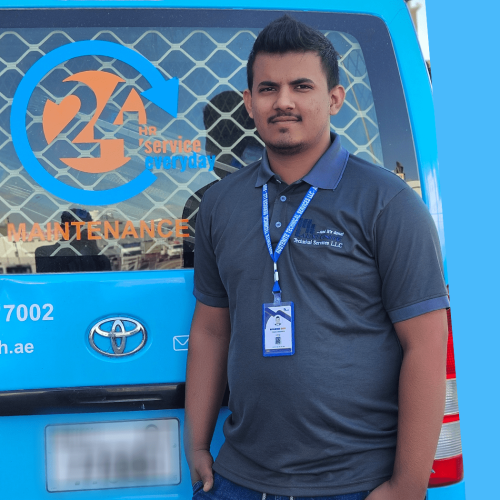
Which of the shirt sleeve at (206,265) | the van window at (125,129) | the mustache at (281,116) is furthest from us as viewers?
the van window at (125,129)

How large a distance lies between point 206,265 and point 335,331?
1.44 ft

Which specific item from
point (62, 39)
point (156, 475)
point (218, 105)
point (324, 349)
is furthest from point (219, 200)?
point (156, 475)

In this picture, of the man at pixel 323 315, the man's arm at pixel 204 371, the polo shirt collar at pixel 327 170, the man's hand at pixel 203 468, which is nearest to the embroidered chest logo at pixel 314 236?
the man at pixel 323 315

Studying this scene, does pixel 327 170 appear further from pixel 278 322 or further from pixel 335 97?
pixel 278 322

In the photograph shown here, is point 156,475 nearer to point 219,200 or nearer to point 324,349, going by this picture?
point 324,349

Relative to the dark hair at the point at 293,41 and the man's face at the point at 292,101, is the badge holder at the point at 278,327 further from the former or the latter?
the dark hair at the point at 293,41

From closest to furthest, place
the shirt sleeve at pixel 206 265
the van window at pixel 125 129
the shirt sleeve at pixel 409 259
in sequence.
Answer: the shirt sleeve at pixel 409 259 < the shirt sleeve at pixel 206 265 < the van window at pixel 125 129

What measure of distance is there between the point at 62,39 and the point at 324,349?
122cm

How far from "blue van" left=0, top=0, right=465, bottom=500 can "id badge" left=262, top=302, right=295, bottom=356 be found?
42cm

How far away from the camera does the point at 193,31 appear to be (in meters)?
1.64

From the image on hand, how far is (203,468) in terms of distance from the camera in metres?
1.43

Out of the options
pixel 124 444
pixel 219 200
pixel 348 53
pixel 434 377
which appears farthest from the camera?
pixel 348 53

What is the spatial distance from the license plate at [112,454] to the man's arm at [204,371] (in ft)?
0.34

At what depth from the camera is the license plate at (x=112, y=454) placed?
1.55 metres
